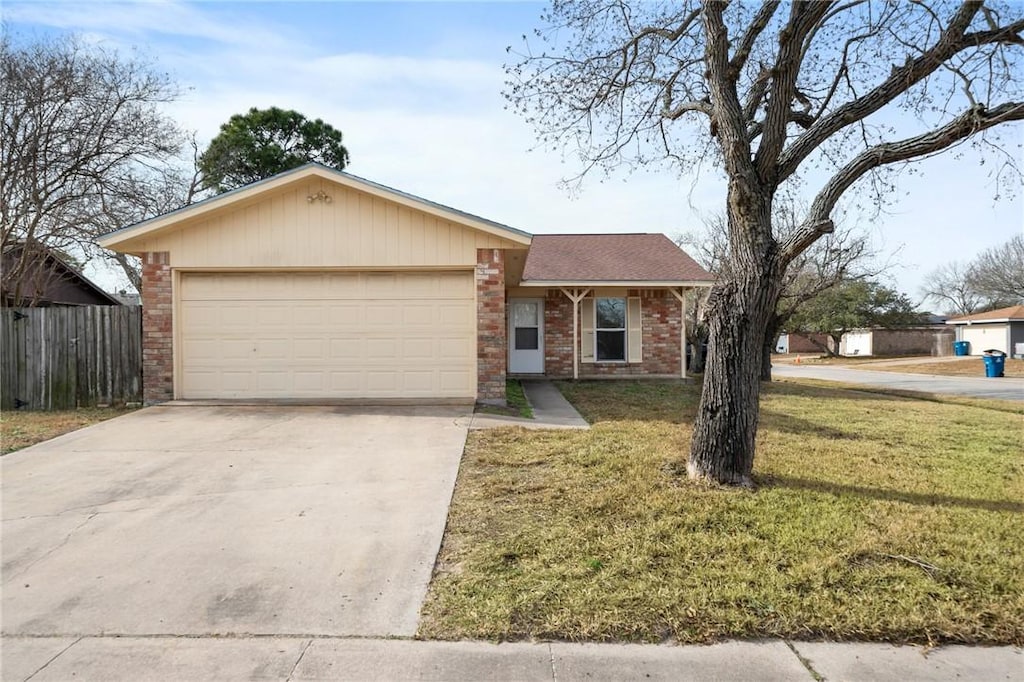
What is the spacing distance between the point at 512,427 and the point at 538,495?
2.92 meters

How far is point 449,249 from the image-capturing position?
964cm

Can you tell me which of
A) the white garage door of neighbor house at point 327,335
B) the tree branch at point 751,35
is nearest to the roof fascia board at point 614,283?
the white garage door of neighbor house at point 327,335

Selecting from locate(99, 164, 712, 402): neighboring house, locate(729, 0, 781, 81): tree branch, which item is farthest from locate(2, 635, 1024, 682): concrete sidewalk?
locate(99, 164, 712, 402): neighboring house

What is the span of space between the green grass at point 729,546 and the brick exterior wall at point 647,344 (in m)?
8.05

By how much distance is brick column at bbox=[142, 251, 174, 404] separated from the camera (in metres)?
9.63

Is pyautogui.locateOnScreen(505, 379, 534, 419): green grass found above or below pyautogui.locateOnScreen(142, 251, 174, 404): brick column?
below

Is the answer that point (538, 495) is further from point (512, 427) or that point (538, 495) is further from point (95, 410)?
point (95, 410)

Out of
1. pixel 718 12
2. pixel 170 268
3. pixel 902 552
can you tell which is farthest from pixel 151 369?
pixel 902 552

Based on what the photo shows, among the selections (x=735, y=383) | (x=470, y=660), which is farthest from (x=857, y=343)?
(x=470, y=660)

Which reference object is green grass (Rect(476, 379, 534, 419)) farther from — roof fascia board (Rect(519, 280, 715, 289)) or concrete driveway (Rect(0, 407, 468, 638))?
roof fascia board (Rect(519, 280, 715, 289))

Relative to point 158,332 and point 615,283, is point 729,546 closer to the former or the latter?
point 158,332

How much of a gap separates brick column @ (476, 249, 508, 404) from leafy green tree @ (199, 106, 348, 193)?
60.9 feet

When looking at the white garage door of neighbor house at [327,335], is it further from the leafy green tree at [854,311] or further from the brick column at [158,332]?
the leafy green tree at [854,311]

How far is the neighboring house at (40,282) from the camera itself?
44.5 ft
